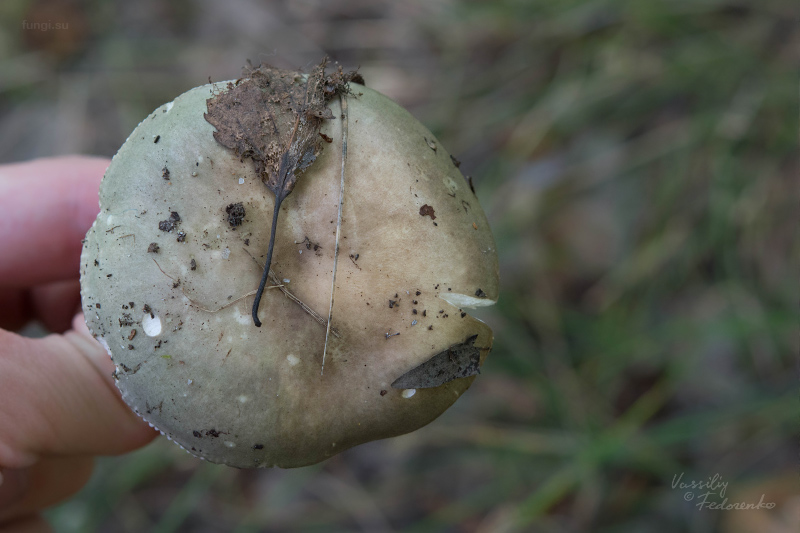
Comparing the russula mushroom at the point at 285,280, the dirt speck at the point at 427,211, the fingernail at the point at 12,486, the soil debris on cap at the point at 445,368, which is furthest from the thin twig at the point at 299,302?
the fingernail at the point at 12,486

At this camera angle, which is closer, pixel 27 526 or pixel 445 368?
pixel 445 368

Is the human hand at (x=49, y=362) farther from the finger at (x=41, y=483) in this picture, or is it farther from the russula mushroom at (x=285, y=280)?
the russula mushroom at (x=285, y=280)

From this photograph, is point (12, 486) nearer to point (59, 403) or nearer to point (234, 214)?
point (59, 403)

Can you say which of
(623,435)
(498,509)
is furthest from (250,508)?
A: (623,435)

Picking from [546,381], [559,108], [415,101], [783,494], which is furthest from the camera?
[415,101]

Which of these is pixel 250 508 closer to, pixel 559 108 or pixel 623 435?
pixel 623 435

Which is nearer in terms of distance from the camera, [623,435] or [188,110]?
[188,110]

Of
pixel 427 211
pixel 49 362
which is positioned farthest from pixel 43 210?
pixel 427 211

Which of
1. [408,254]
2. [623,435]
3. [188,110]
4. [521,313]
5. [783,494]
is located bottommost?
[783,494]
